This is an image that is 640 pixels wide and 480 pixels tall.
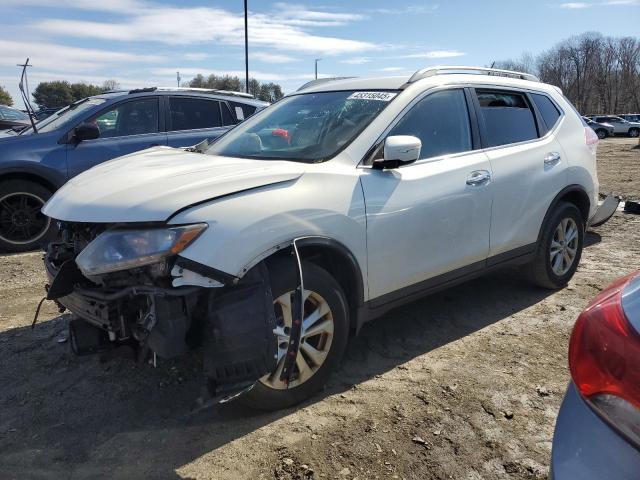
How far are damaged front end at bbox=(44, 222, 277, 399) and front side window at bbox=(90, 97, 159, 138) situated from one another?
4376 mm

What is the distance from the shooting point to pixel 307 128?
3711 millimetres

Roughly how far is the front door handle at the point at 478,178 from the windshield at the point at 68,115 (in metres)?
4.82

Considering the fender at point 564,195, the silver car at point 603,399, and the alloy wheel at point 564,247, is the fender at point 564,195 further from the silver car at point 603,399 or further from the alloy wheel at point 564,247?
the silver car at point 603,399

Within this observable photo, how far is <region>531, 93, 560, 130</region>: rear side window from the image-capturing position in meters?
4.74

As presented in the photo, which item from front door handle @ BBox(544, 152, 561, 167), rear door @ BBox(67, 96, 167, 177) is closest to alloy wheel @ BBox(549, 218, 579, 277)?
front door handle @ BBox(544, 152, 561, 167)

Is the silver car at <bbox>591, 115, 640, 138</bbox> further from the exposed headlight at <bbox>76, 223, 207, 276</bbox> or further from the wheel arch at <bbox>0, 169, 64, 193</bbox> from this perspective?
the exposed headlight at <bbox>76, 223, 207, 276</bbox>

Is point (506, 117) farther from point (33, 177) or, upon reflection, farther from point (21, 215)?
point (21, 215)

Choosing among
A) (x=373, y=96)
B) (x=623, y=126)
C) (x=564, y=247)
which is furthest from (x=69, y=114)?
(x=623, y=126)

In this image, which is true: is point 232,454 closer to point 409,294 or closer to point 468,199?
point 409,294

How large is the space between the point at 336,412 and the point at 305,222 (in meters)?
1.07

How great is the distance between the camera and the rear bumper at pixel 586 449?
4.19ft

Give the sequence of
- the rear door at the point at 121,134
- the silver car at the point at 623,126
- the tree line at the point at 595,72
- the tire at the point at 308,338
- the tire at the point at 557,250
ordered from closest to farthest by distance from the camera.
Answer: the tire at the point at 308,338 < the tire at the point at 557,250 < the rear door at the point at 121,134 < the silver car at the point at 623,126 < the tree line at the point at 595,72

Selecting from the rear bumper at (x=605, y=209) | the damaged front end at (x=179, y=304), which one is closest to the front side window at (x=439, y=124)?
the damaged front end at (x=179, y=304)

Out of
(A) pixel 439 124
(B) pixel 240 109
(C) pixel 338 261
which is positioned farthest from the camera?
(B) pixel 240 109
